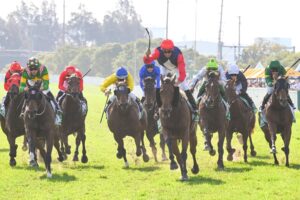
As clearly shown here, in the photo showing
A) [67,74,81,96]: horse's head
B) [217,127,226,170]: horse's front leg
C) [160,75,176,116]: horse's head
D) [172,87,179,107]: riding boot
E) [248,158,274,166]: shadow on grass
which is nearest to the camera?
[160,75,176,116]: horse's head

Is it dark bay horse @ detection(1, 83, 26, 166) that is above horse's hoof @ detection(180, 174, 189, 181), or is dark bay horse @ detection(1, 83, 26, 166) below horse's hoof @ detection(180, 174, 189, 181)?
above

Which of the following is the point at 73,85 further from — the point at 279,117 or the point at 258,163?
the point at 279,117

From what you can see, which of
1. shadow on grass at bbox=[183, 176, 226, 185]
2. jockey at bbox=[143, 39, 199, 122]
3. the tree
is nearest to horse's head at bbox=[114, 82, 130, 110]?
jockey at bbox=[143, 39, 199, 122]

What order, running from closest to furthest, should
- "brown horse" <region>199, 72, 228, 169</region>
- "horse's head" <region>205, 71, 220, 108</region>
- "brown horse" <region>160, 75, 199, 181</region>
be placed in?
1. "brown horse" <region>160, 75, 199, 181</region>
2. "horse's head" <region>205, 71, 220, 108</region>
3. "brown horse" <region>199, 72, 228, 169</region>

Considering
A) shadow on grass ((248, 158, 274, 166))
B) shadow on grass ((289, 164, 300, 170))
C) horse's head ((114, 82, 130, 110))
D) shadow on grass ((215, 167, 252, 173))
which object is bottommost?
shadow on grass ((248, 158, 274, 166))

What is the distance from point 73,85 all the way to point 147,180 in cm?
386

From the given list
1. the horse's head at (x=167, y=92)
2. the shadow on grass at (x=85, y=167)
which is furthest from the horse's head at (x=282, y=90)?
the shadow on grass at (x=85, y=167)

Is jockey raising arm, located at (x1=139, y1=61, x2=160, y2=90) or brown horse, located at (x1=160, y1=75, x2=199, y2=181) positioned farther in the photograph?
jockey raising arm, located at (x1=139, y1=61, x2=160, y2=90)

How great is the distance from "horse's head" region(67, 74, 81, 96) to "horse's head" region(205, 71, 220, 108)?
3.21m

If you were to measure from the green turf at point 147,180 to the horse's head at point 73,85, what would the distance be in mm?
1609

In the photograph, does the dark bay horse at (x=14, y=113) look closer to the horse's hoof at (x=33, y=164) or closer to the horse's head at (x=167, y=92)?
the horse's hoof at (x=33, y=164)

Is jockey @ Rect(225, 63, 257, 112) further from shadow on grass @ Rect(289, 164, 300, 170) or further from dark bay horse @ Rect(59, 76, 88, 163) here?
dark bay horse @ Rect(59, 76, 88, 163)

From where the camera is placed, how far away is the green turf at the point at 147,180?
10.9 metres

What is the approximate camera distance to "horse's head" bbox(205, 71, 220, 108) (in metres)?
13.7
